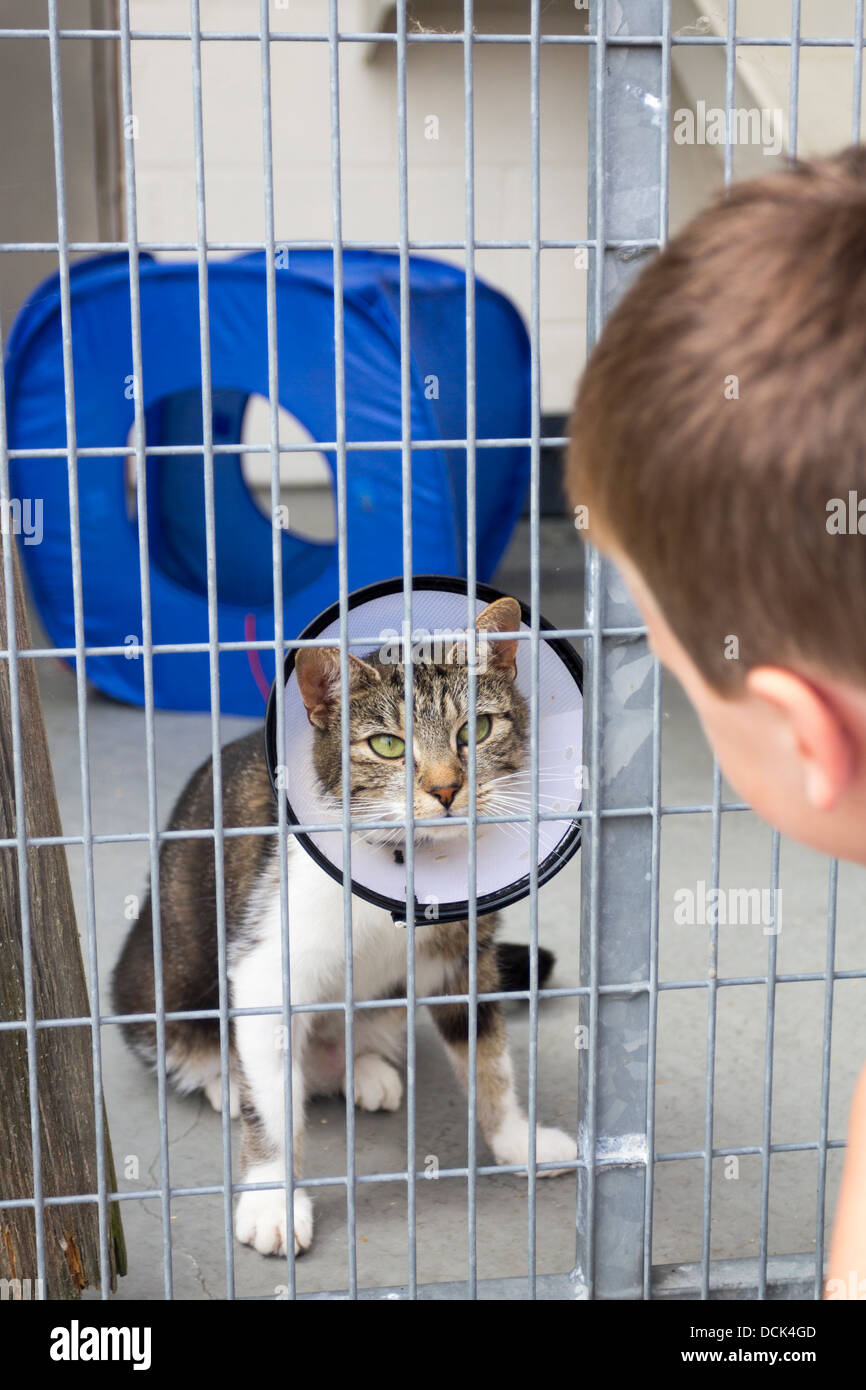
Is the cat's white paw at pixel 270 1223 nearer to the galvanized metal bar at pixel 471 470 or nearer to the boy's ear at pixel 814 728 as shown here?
the galvanized metal bar at pixel 471 470

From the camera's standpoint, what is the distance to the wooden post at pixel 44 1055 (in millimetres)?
1432

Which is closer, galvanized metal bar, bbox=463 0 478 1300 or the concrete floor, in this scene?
galvanized metal bar, bbox=463 0 478 1300

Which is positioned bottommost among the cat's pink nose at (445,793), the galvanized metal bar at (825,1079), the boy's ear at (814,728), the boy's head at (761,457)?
the galvanized metal bar at (825,1079)

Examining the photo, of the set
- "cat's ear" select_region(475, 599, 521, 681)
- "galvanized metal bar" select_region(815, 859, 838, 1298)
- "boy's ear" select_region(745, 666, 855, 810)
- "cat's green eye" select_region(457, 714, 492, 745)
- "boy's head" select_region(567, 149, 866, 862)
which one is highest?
"boy's head" select_region(567, 149, 866, 862)

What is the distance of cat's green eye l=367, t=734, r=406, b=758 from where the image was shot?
175 cm

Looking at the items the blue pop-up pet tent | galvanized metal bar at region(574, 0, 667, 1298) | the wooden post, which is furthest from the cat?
the blue pop-up pet tent

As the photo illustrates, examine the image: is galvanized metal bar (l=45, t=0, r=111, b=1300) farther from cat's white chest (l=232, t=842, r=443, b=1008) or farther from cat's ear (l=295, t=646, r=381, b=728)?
cat's white chest (l=232, t=842, r=443, b=1008)

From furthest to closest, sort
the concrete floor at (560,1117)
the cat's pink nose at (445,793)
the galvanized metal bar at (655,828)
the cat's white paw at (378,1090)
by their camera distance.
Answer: the cat's white paw at (378,1090) → the concrete floor at (560,1117) → the cat's pink nose at (445,793) → the galvanized metal bar at (655,828)

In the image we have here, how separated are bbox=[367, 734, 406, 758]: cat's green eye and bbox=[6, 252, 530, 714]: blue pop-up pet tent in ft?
4.32

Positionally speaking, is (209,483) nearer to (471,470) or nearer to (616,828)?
(471,470)

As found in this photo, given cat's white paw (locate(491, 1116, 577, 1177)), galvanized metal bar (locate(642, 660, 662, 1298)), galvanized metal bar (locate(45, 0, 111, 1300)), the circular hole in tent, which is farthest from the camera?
the circular hole in tent

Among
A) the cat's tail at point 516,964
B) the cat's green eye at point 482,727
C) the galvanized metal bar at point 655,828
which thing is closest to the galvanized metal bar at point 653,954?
the galvanized metal bar at point 655,828

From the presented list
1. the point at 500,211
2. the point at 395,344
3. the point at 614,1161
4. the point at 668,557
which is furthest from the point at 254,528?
the point at 668,557

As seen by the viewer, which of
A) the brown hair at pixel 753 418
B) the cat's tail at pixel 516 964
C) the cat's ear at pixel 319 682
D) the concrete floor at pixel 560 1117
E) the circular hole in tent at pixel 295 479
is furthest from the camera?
the circular hole in tent at pixel 295 479
